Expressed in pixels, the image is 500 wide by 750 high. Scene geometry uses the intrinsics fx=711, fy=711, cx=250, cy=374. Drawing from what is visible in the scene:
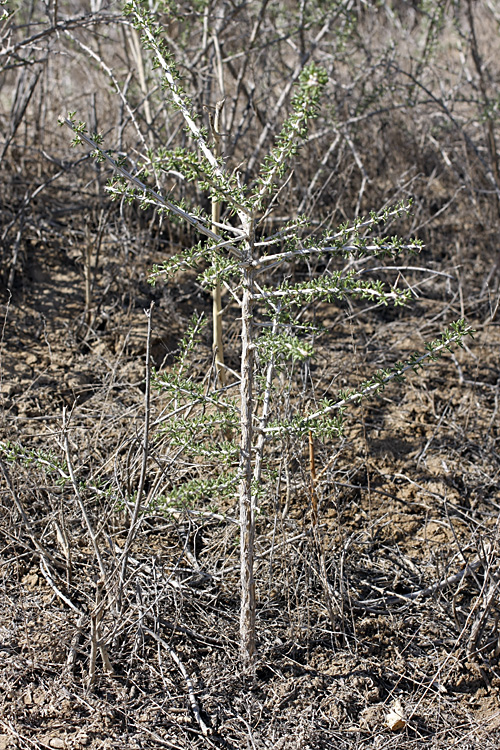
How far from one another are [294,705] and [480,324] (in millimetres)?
2573

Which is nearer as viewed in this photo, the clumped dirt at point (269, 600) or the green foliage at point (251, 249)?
the green foliage at point (251, 249)

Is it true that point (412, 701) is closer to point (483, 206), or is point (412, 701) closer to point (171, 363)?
point (171, 363)

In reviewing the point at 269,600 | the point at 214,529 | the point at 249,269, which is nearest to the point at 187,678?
the point at 269,600

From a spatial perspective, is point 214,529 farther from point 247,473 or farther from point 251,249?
point 251,249

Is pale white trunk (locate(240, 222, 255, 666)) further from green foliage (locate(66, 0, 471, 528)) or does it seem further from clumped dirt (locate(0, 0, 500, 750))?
clumped dirt (locate(0, 0, 500, 750))

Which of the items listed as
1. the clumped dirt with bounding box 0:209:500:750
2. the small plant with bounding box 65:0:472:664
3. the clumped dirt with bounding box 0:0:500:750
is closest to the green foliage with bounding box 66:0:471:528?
the small plant with bounding box 65:0:472:664

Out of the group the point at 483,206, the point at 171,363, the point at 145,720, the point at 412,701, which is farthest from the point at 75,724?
the point at 483,206

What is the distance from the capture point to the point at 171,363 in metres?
3.65

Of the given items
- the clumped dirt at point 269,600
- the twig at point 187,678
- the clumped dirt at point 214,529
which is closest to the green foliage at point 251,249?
the clumped dirt at point 214,529

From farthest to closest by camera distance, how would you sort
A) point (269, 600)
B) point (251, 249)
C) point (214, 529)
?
point (214, 529) < point (269, 600) < point (251, 249)

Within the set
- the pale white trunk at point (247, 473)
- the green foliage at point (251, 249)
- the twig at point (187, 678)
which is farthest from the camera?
the twig at point (187, 678)

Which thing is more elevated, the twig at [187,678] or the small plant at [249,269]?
the small plant at [249,269]

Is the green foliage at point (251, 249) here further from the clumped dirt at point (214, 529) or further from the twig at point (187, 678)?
the twig at point (187, 678)

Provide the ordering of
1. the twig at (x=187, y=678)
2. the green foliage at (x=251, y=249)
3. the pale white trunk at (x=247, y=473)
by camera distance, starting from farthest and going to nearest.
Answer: the twig at (x=187, y=678)
the pale white trunk at (x=247, y=473)
the green foliage at (x=251, y=249)
